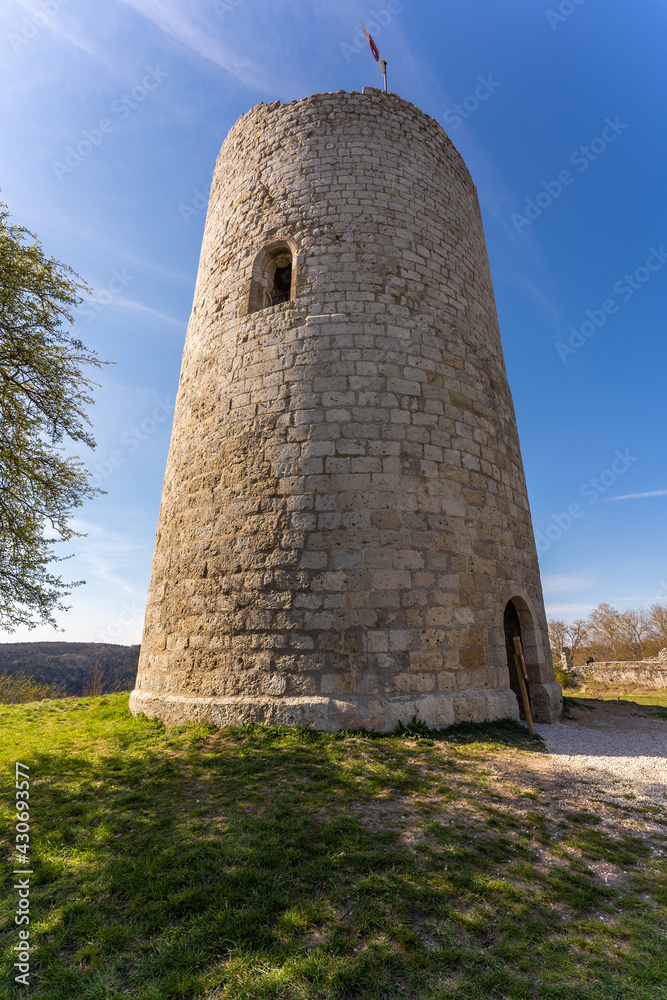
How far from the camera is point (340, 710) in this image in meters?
4.97

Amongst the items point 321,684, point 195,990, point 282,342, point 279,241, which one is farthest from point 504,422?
point 195,990

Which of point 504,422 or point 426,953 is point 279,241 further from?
point 426,953

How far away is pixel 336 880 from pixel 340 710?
2341mm

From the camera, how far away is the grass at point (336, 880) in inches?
79.4

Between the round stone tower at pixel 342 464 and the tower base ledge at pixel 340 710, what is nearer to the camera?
the tower base ledge at pixel 340 710

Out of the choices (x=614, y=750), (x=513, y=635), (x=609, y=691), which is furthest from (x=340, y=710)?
(x=609, y=691)

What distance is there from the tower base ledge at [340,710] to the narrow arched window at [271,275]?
220 inches

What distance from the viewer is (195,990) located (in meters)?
1.96

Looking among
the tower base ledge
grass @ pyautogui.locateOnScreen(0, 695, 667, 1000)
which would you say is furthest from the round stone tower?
grass @ pyautogui.locateOnScreen(0, 695, 667, 1000)

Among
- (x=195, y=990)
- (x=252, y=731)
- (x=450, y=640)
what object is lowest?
(x=195, y=990)

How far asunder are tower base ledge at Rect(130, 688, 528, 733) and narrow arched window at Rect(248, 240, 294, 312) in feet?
18.3

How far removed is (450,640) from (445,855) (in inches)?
113

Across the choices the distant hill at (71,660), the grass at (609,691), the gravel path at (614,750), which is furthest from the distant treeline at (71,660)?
the gravel path at (614,750)

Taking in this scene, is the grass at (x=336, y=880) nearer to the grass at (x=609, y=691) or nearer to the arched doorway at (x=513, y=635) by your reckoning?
the arched doorway at (x=513, y=635)
